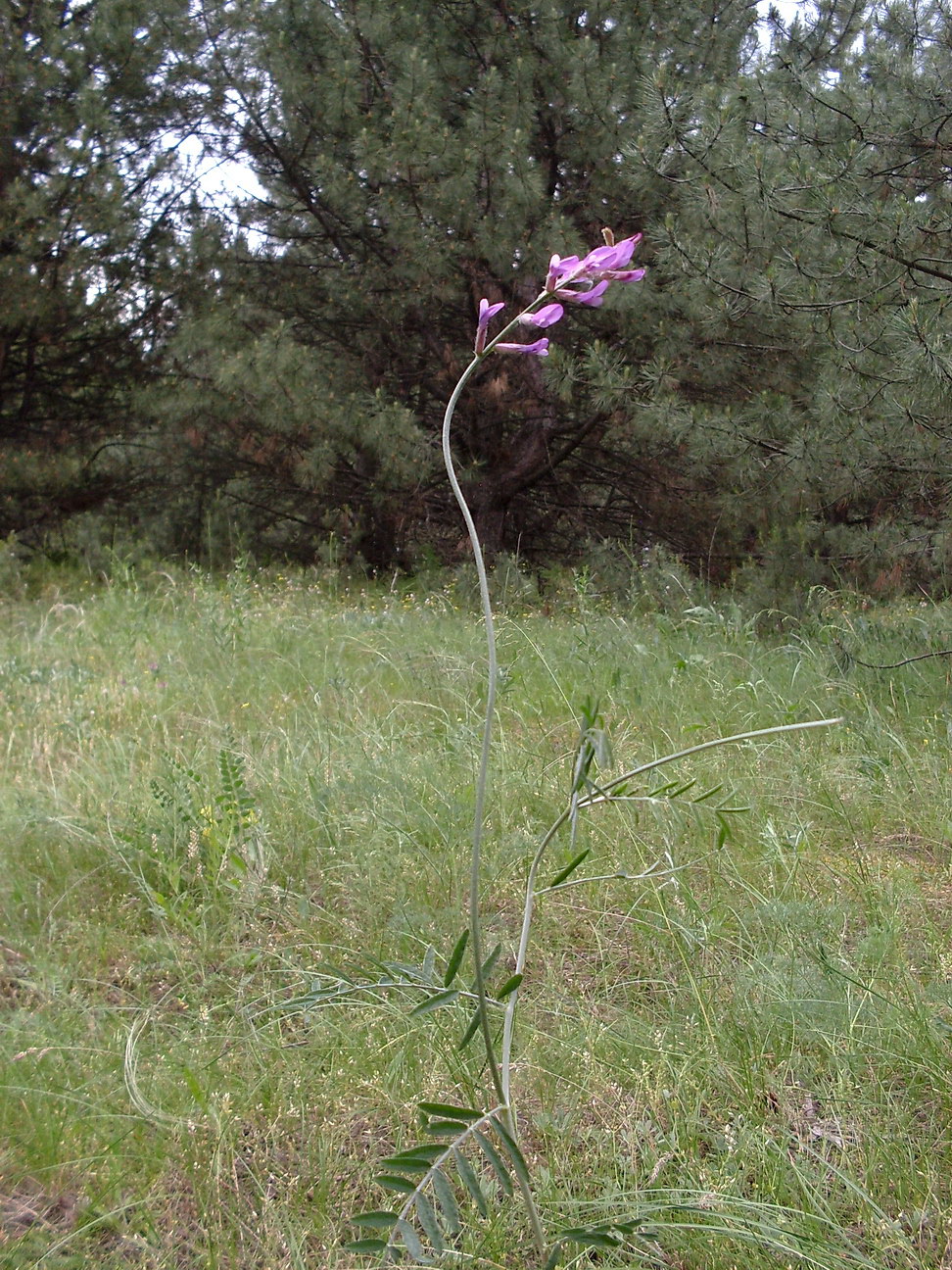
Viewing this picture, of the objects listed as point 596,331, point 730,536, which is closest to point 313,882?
point 596,331

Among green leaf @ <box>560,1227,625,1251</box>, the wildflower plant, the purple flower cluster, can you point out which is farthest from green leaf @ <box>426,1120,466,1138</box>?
the purple flower cluster

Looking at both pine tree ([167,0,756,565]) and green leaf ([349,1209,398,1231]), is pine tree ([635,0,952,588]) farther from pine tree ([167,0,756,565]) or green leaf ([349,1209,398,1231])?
green leaf ([349,1209,398,1231])

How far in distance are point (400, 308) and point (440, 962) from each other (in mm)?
6095

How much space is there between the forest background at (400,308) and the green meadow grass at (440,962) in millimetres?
2237

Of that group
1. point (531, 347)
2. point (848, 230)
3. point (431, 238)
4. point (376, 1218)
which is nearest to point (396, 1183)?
point (376, 1218)

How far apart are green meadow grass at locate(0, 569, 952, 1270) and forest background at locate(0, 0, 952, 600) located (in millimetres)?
2237

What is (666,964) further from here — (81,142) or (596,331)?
(81,142)

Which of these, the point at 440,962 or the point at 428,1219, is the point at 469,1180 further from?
the point at 440,962

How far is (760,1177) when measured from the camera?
1132mm

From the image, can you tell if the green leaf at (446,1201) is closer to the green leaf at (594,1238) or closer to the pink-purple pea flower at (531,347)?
the green leaf at (594,1238)

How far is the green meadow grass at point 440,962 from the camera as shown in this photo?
1128mm

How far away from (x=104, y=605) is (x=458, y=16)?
15.3 ft

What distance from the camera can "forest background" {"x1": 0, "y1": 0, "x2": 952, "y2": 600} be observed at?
504cm

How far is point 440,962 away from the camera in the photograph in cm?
160
